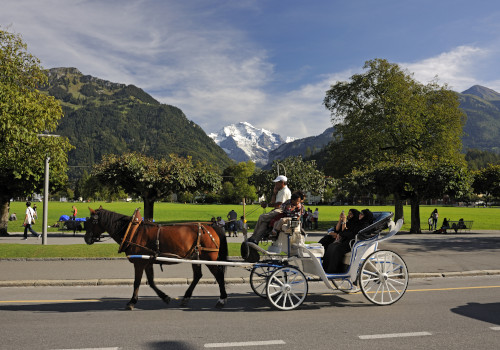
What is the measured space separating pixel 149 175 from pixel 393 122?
2314 cm

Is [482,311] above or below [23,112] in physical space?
below

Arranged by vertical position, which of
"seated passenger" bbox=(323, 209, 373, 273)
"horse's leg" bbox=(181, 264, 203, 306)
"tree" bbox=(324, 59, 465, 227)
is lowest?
"horse's leg" bbox=(181, 264, 203, 306)

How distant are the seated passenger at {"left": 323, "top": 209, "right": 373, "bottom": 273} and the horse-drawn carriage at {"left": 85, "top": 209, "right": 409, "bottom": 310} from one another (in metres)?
0.17

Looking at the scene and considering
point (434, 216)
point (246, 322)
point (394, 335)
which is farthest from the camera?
point (434, 216)

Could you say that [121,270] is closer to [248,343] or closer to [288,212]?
[288,212]

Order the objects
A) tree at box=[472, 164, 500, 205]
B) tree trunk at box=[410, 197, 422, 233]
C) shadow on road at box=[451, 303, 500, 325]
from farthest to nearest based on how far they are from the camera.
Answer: tree at box=[472, 164, 500, 205] → tree trunk at box=[410, 197, 422, 233] → shadow on road at box=[451, 303, 500, 325]

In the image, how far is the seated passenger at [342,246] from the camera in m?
8.27

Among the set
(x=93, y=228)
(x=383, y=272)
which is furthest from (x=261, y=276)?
(x=93, y=228)

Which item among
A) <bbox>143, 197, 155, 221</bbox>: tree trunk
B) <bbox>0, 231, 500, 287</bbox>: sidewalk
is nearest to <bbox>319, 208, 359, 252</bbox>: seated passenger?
<bbox>0, 231, 500, 287</bbox>: sidewalk

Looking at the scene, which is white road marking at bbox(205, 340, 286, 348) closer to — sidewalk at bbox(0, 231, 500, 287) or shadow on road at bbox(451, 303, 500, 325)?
shadow on road at bbox(451, 303, 500, 325)

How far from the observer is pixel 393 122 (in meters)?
36.5

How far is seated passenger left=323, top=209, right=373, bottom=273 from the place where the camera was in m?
8.27

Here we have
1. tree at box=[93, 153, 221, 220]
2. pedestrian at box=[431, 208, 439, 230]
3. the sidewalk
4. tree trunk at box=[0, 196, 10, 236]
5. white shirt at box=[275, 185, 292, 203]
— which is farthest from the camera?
pedestrian at box=[431, 208, 439, 230]

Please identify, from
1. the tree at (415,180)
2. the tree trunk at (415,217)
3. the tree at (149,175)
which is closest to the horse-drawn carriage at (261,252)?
the tree at (149,175)
